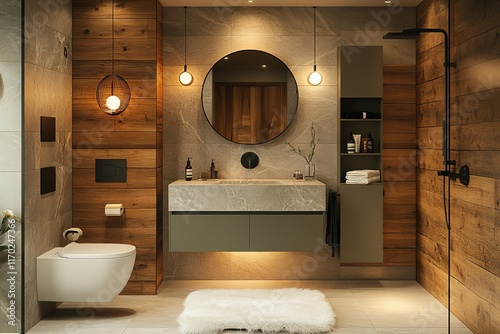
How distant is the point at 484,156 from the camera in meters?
3.81

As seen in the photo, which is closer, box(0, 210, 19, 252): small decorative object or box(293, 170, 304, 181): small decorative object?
box(0, 210, 19, 252): small decorative object

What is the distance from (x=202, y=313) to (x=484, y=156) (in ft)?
7.03

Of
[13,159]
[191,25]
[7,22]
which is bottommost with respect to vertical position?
[13,159]

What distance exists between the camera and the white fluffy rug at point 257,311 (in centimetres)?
A: 430

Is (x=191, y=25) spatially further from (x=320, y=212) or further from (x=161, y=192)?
(x=320, y=212)

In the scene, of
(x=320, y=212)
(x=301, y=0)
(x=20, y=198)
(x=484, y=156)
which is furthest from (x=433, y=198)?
(x=20, y=198)

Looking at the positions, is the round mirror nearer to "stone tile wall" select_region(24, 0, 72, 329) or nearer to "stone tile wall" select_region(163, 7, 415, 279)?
"stone tile wall" select_region(163, 7, 415, 279)

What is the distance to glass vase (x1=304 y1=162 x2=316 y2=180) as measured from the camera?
226 inches

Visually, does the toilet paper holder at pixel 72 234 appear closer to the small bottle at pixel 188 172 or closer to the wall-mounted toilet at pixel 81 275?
the wall-mounted toilet at pixel 81 275

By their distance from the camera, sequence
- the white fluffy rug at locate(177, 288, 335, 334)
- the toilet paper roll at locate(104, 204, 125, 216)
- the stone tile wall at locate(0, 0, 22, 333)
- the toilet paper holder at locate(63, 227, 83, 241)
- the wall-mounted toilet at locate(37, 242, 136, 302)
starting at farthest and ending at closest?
1. the toilet paper roll at locate(104, 204, 125, 216)
2. the toilet paper holder at locate(63, 227, 83, 241)
3. the wall-mounted toilet at locate(37, 242, 136, 302)
4. the white fluffy rug at locate(177, 288, 335, 334)
5. the stone tile wall at locate(0, 0, 22, 333)

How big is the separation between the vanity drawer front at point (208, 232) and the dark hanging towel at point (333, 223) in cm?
73

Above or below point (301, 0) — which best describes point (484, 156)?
below

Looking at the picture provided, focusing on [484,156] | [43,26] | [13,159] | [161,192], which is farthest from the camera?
[161,192]

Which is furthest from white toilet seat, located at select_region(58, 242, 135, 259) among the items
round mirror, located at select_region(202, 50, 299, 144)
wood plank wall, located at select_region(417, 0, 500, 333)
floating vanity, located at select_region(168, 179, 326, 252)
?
wood plank wall, located at select_region(417, 0, 500, 333)
